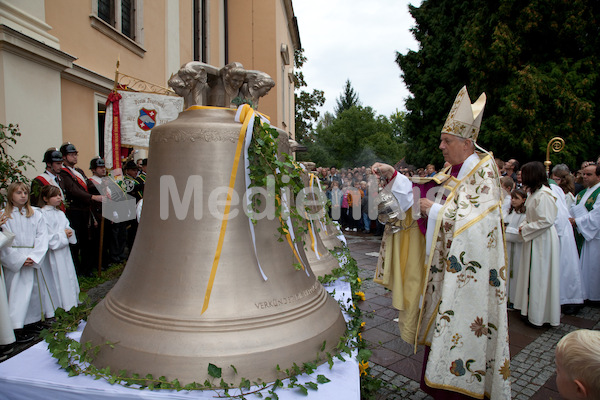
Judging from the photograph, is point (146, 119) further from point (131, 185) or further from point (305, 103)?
point (305, 103)

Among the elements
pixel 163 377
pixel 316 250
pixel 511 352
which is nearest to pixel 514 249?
pixel 511 352

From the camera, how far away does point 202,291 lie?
71.1 inches

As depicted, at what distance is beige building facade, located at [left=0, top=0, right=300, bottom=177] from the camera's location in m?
5.57

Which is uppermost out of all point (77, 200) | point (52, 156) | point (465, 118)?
point (465, 118)

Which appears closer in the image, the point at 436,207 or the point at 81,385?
the point at 81,385

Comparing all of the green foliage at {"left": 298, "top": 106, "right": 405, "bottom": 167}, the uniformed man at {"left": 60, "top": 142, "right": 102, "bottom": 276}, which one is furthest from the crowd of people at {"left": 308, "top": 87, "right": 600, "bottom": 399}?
the green foliage at {"left": 298, "top": 106, "right": 405, "bottom": 167}

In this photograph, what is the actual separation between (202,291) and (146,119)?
3.90 metres

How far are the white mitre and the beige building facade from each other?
582 cm

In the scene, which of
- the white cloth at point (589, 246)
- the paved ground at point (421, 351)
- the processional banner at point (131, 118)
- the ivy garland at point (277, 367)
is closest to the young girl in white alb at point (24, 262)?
the paved ground at point (421, 351)

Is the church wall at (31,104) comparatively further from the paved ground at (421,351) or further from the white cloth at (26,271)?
the paved ground at (421,351)

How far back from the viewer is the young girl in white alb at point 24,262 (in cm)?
386

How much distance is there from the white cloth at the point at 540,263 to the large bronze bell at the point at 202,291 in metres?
3.50

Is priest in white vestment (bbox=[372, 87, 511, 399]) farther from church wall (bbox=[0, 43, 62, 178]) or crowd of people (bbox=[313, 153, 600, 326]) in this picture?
church wall (bbox=[0, 43, 62, 178])

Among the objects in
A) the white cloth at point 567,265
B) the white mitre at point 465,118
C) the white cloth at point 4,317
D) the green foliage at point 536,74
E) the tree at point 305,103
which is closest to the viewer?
the white mitre at point 465,118
